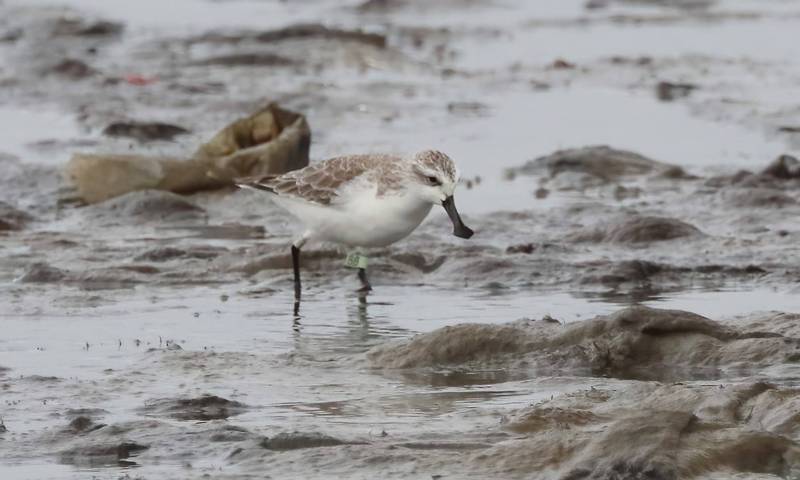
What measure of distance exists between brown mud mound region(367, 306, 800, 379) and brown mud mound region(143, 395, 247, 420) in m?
1.01

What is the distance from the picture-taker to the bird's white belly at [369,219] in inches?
381

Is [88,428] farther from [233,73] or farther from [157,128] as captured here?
[233,73]

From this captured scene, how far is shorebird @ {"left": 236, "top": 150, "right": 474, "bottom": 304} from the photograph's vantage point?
31.4ft

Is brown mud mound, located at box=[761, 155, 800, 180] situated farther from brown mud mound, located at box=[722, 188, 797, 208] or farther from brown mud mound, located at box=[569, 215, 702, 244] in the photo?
brown mud mound, located at box=[569, 215, 702, 244]

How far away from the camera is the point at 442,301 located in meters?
9.68

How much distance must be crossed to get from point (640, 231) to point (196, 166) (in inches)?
141

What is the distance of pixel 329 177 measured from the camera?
10.1 metres

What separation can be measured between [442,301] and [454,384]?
2.12 metres

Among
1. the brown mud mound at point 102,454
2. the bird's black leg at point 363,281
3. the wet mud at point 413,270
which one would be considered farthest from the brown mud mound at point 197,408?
the bird's black leg at point 363,281

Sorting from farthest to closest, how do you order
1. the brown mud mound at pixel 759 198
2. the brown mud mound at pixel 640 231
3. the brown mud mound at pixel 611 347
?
the brown mud mound at pixel 759 198
the brown mud mound at pixel 640 231
the brown mud mound at pixel 611 347

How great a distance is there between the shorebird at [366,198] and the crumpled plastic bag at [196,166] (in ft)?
8.30

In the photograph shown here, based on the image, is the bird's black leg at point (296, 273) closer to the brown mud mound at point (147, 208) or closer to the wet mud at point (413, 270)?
the wet mud at point (413, 270)

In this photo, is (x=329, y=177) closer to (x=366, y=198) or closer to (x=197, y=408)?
(x=366, y=198)

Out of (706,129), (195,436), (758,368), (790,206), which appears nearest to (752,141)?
(706,129)
